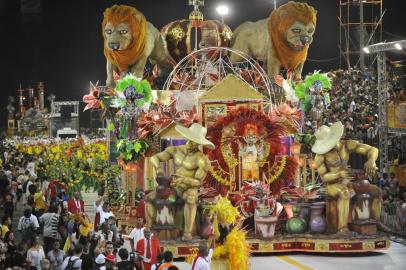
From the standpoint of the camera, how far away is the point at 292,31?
23.0m

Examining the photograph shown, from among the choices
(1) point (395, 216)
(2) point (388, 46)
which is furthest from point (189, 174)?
(2) point (388, 46)

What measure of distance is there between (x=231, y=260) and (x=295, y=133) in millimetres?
7074

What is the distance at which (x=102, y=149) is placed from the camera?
31953 mm

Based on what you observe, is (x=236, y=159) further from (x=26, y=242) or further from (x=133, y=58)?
(x=133, y=58)

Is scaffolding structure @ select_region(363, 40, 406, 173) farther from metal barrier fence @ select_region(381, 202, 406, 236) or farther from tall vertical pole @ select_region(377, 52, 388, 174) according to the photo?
metal barrier fence @ select_region(381, 202, 406, 236)

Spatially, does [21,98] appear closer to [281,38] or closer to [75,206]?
[281,38]

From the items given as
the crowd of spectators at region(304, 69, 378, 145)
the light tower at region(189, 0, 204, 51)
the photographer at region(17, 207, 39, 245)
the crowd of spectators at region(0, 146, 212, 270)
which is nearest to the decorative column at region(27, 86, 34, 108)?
the light tower at region(189, 0, 204, 51)

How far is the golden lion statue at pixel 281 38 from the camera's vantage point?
22.8 metres

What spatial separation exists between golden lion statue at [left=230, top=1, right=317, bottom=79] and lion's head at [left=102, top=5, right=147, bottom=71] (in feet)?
8.85

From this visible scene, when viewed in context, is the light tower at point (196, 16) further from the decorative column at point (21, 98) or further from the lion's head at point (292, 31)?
the decorative column at point (21, 98)

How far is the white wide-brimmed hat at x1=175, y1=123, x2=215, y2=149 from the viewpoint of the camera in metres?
15.6

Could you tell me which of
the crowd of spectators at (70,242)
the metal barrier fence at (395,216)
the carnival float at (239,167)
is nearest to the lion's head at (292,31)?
the carnival float at (239,167)

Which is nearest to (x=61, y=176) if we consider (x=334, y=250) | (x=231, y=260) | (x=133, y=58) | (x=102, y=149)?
(x=133, y=58)

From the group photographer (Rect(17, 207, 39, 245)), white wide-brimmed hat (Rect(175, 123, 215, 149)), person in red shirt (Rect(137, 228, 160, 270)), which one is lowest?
person in red shirt (Rect(137, 228, 160, 270))
